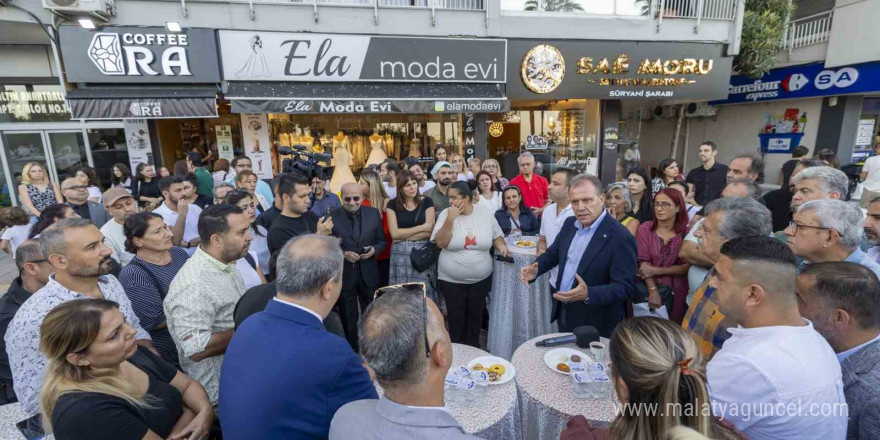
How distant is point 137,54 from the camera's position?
24.0ft

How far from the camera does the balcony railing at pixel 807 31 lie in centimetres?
1096

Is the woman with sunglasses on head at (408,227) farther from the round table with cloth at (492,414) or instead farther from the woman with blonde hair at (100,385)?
the woman with blonde hair at (100,385)

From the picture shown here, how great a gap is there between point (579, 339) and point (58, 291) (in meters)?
2.88

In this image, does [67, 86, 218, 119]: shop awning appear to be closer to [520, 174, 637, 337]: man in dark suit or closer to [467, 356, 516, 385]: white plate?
[520, 174, 637, 337]: man in dark suit

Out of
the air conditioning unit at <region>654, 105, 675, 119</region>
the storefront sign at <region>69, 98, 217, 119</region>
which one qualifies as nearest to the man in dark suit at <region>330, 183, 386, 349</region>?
the storefront sign at <region>69, 98, 217, 119</region>

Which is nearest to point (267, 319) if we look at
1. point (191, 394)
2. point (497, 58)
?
point (191, 394)

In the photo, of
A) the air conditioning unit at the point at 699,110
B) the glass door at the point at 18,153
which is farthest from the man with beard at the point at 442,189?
the air conditioning unit at the point at 699,110

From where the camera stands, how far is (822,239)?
223 cm

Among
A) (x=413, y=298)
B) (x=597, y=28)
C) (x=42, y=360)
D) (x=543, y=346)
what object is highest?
(x=597, y=28)

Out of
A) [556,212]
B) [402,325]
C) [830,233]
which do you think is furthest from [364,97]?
[402,325]

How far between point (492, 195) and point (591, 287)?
262 cm

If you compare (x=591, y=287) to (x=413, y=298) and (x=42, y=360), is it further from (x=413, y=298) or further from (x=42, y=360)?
(x=42, y=360)

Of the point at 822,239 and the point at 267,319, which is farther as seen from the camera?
the point at 822,239

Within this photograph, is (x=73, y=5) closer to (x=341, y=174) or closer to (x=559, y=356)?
(x=341, y=174)
